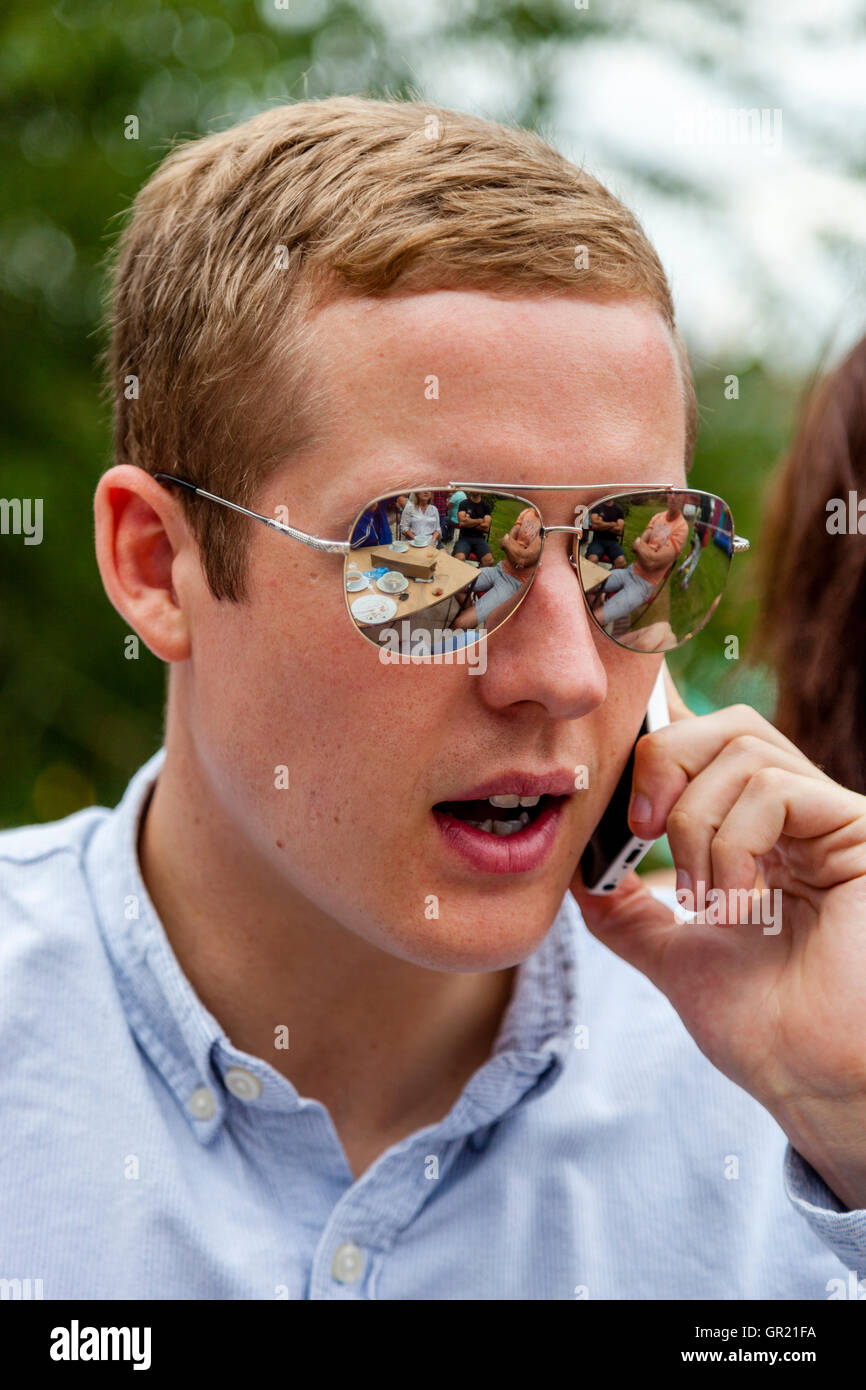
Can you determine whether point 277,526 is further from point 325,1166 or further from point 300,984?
point 325,1166

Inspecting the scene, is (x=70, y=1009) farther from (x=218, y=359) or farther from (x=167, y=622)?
(x=218, y=359)

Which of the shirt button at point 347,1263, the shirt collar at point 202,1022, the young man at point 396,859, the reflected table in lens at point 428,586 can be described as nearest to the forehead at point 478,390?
the young man at point 396,859

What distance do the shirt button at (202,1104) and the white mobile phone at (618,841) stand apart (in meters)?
0.83

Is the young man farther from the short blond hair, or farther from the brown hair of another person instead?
the brown hair of another person

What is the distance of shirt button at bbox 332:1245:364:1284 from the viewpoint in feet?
7.41

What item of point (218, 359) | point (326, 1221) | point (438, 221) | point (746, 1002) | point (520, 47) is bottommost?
point (326, 1221)

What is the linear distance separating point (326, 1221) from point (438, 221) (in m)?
1.77

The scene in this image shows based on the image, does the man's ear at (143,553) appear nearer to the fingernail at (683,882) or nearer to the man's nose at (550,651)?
the man's nose at (550,651)

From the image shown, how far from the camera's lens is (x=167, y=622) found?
7.79 feet

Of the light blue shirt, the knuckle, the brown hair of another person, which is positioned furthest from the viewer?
the brown hair of another person

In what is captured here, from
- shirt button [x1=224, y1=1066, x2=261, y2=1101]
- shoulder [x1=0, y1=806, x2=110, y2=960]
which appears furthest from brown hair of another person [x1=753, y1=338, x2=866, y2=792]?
shoulder [x1=0, y1=806, x2=110, y2=960]

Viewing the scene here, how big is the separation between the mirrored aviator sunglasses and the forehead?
0.05 m

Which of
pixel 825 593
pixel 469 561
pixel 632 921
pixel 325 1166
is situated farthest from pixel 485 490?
pixel 825 593
